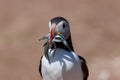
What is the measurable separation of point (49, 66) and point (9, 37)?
6079 millimetres

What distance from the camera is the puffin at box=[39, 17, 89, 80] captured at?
5027mm

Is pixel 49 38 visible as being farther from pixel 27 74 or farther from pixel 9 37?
pixel 9 37

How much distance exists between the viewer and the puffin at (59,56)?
5.03 meters

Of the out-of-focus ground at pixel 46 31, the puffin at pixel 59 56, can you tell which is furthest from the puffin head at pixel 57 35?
the out-of-focus ground at pixel 46 31

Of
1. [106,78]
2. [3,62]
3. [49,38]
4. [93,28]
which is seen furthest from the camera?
[93,28]

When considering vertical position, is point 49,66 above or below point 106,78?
above

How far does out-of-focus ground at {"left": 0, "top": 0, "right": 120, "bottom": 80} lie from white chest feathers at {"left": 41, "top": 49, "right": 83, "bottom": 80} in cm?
434

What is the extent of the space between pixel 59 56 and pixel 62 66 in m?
0.09

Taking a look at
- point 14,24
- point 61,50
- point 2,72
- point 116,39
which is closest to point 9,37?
point 14,24

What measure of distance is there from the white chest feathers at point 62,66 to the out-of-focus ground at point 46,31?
4.34 metres

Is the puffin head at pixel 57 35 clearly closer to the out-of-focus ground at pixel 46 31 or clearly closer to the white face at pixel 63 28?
the white face at pixel 63 28

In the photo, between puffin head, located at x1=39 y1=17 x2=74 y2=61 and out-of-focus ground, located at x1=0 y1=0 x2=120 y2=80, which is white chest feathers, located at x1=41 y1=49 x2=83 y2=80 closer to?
puffin head, located at x1=39 y1=17 x2=74 y2=61

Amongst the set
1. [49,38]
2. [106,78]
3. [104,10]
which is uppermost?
[49,38]

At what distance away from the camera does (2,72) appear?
9797 mm
